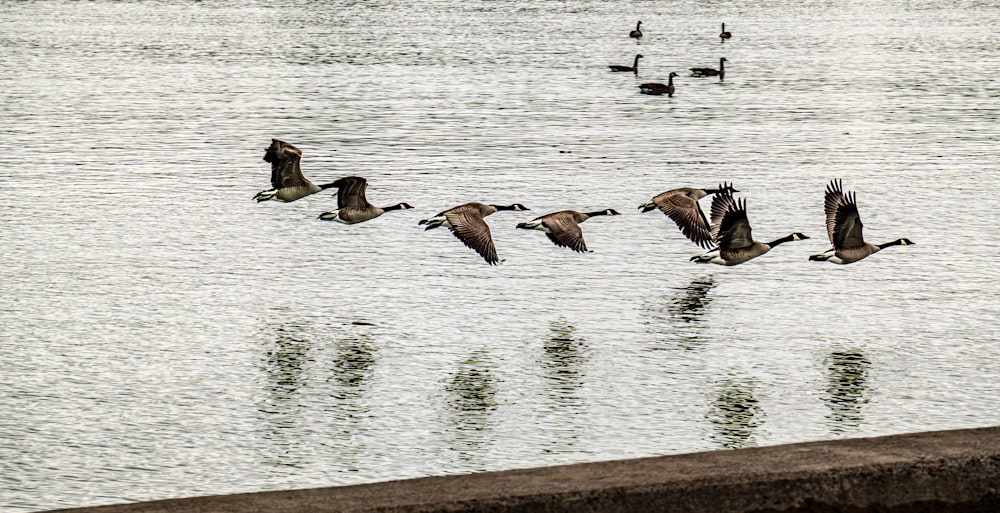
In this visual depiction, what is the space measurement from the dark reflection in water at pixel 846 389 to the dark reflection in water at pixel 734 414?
47 cm

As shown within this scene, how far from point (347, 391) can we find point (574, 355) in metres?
1.75

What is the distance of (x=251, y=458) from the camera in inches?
334

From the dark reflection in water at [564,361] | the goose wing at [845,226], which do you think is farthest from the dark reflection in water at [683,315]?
the goose wing at [845,226]

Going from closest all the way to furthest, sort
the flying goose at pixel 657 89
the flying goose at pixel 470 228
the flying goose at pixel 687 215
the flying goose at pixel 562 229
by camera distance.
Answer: the flying goose at pixel 470 228
the flying goose at pixel 562 229
the flying goose at pixel 687 215
the flying goose at pixel 657 89

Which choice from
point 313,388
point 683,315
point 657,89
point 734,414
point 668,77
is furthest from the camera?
point 668,77

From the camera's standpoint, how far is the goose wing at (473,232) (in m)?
12.6

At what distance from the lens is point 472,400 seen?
9656 mm

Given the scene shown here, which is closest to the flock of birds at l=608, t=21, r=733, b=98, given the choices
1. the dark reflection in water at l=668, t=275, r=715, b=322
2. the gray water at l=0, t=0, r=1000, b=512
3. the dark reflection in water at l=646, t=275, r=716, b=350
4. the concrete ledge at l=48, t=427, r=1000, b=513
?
the gray water at l=0, t=0, r=1000, b=512

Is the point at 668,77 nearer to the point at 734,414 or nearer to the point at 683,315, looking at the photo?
the point at 683,315

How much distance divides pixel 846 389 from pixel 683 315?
2070 mm

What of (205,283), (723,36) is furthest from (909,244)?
(723,36)

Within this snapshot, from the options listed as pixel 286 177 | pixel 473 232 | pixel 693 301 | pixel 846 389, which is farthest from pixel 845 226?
pixel 286 177

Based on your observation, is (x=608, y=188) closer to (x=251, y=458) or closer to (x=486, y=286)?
(x=486, y=286)

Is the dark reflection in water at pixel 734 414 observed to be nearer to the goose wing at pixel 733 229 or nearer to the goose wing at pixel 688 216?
the goose wing at pixel 733 229
